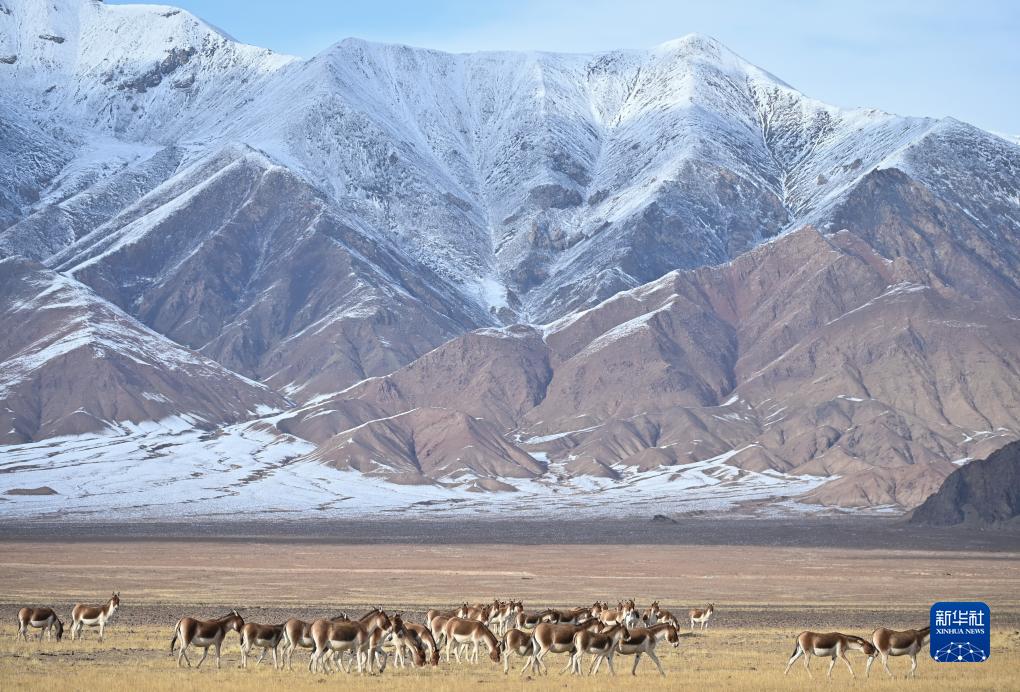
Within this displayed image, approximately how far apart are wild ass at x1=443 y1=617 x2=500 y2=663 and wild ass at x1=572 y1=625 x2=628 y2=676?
256 cm

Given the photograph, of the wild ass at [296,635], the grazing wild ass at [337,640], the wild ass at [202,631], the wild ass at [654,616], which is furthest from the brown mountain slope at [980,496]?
the wild ass at [202,631]

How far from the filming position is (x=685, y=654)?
44.5 metres

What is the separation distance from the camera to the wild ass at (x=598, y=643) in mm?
38562

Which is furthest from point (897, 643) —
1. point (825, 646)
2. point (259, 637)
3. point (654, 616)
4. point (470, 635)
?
point (259, 637)

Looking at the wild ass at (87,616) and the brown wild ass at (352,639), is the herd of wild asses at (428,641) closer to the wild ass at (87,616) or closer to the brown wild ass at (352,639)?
the brown wild ass at (352,639)

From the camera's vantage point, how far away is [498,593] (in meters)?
71.8

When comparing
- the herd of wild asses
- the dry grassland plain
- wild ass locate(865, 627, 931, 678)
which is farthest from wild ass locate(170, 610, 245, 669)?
wild ass locate(865, 627, 931, 678)

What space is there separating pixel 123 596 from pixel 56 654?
25.0 metres

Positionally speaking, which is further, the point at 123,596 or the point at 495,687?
the point at 123,596

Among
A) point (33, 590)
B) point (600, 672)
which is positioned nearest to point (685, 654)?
point (600, 672)

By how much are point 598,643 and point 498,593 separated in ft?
110

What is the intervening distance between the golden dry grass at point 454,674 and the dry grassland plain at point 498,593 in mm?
78

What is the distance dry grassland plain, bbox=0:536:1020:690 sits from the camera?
1480 inches

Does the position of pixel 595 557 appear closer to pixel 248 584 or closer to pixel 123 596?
pixel 248 584
